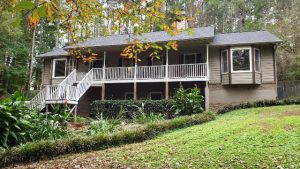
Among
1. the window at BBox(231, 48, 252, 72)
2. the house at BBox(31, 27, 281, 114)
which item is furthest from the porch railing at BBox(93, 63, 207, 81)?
the window at BBox(231, 48, 252, 72)

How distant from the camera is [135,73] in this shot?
20719 mm

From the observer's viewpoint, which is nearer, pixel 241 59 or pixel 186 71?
pixel 241 59

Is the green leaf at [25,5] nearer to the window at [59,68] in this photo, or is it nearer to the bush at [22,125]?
the bush at [22,125]

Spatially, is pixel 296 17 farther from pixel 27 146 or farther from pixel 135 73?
pixel 27 146

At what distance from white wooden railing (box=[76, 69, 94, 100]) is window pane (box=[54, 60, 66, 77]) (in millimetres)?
4018

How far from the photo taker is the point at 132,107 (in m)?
19.1

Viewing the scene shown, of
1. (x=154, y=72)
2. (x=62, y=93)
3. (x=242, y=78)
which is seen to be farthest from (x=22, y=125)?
(x=242, y=78)

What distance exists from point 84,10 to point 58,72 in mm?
20214

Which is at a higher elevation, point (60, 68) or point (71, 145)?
point (60, 68)

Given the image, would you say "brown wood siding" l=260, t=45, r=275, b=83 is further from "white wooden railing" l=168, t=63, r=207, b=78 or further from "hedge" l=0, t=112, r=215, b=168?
"hedge" l=0, t=112, r=215, b=168

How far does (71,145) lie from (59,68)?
17.7 m

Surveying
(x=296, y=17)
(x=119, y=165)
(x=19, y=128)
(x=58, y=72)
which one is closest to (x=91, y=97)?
(x=58, y=72)

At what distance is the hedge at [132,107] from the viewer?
18031mm

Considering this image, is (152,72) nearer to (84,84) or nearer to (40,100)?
(84,84)
